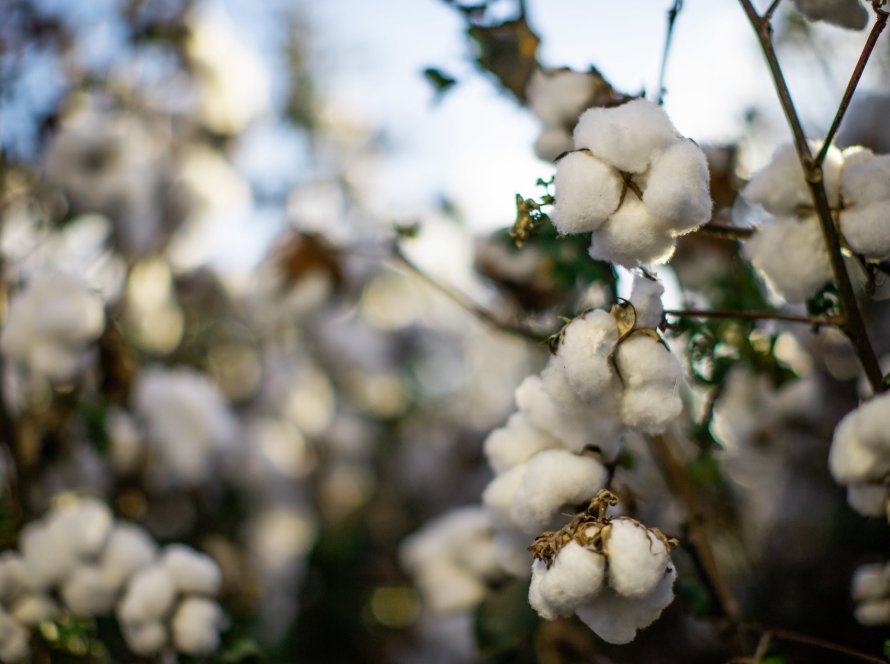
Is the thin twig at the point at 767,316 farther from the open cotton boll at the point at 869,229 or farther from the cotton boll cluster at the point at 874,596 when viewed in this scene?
the cotton boll cluster at the point at 874,596

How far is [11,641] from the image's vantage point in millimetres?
1075

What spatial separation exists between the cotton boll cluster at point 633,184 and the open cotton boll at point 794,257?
0.15 m

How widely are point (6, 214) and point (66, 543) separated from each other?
932 millimetres

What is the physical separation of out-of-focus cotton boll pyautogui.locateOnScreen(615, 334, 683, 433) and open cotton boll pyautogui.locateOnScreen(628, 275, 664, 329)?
2 centimetres

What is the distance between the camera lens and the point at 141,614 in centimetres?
107

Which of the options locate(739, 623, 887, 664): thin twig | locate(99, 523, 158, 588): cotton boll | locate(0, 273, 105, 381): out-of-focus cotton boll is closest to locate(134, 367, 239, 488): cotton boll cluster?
locate(0, 273, 105, 381): out-of-focus cotton boll

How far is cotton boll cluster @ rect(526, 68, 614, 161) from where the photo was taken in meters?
0.90

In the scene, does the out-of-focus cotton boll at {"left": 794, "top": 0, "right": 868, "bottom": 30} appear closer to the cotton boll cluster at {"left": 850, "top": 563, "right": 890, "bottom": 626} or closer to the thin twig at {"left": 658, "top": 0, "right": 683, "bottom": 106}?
the thin twig at {"left": 658, "top": 0, "right": 683, "bottom": 106}

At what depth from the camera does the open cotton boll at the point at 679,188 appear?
0.67 metres

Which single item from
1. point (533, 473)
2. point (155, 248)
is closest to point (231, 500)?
point (155, 248)

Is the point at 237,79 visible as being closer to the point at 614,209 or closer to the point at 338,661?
the point at 338,661

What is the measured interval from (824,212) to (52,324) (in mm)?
1153

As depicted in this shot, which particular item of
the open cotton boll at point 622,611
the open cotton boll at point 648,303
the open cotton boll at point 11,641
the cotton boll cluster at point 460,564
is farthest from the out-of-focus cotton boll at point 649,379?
the open cotton boll at point 11,641

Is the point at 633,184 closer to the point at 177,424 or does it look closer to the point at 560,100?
the point at 560,100
